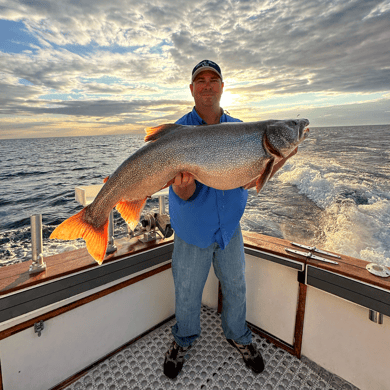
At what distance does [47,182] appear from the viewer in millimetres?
16984

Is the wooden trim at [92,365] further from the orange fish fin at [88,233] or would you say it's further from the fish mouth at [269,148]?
the fish mouth at [269,148]

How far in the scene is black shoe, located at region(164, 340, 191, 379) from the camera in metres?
2.47

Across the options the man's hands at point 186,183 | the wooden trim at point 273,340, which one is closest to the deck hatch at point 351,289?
the wooden trim at point 273,340

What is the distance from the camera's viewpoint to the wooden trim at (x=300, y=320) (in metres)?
2.63

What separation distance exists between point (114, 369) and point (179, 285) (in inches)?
41.0

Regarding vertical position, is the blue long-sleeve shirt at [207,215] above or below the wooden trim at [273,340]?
above

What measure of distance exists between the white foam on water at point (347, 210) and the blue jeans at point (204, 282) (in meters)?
6.12

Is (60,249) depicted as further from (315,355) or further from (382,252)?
(382,252)

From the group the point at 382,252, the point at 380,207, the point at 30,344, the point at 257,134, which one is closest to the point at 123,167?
the point at 257,134

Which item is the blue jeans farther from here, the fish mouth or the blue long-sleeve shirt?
the fish mouth

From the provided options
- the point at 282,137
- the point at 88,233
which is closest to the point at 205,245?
the point at 88,233

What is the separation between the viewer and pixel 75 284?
90.1 inches

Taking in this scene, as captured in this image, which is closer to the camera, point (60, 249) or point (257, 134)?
point (257, 134)

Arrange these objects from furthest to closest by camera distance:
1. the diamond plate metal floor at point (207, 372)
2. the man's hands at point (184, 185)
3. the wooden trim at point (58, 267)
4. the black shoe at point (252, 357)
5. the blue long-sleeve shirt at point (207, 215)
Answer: the black shoe at point (252, 357), the diamond plate metal floor at point (207, 372), the blue long-sleeve shirt at point (207, 215), the wooden trim at point (58, 267), the man's hands at point (184, 185)
